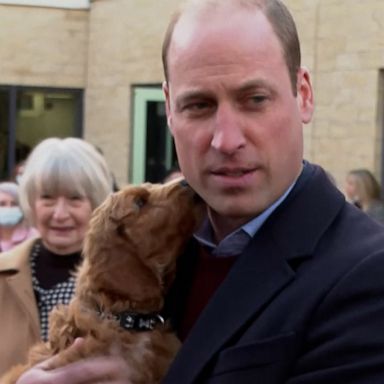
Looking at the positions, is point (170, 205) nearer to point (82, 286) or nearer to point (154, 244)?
point (154, 244)

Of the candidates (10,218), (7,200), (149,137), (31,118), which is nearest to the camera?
(10,218)

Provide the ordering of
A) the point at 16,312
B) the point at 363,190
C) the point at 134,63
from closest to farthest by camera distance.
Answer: the point at 16,312
the point at 363,190
the point at 134,63

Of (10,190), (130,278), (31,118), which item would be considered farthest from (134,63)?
(130,278)

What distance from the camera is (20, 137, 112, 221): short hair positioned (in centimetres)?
419

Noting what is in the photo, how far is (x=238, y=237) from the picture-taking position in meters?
2.21

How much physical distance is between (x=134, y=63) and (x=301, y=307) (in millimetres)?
13428

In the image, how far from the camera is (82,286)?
116 inches

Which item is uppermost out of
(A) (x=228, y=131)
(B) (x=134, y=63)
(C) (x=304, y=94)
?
(B) (x=134, y=63)

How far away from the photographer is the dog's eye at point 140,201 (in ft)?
9.89

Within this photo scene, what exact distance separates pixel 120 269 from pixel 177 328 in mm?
416

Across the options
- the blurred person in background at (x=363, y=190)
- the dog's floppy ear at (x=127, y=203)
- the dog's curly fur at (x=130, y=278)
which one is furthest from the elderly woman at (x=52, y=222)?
the blurred person in background at (x=363, y=190)

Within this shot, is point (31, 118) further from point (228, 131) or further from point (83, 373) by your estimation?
point (228, 131)

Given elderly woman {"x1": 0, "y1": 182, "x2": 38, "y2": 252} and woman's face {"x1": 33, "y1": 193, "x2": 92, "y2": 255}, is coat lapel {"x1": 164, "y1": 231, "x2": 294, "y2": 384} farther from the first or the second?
elderly woman {"x1": 0, "y1": 182, "x2": 38, "y2": 252}

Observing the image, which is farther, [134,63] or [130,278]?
[134,63]
